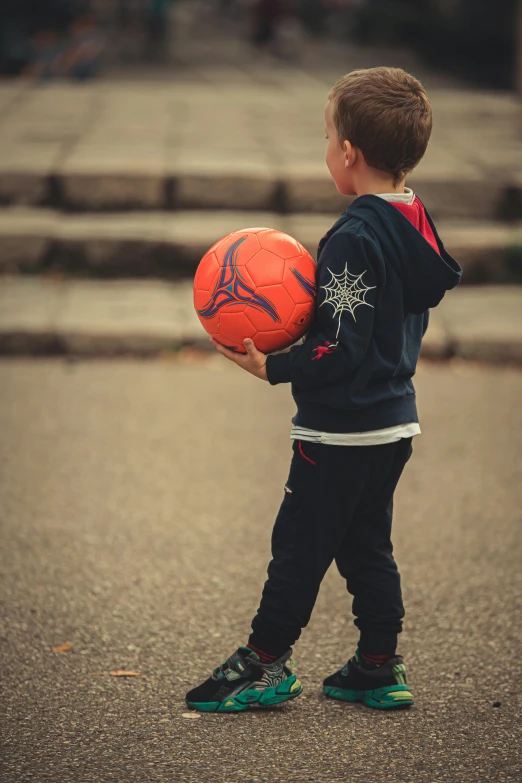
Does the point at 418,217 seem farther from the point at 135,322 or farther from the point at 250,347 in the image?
the point at 135,322

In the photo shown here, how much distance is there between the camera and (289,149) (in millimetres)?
9070

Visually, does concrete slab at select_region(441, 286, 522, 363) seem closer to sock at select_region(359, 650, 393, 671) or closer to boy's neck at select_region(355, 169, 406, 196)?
sock at select_region(359, 650, 393, 671)

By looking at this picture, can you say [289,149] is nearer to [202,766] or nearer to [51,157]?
[51,157]

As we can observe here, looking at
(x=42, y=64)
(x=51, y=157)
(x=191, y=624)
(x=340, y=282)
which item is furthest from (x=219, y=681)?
(x=42, y=64)

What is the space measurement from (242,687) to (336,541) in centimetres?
48

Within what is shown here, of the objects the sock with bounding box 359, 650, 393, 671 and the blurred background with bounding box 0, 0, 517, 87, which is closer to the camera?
the sock with bounding box 359, 650, 393, 671

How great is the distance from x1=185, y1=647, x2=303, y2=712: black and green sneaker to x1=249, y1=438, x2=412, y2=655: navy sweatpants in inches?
2.2

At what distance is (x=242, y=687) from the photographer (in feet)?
8.81

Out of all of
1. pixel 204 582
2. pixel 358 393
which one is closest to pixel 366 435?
pixel 358 393

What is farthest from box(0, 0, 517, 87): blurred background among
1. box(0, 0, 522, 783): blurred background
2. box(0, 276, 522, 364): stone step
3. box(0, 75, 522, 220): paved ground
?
box(0, 276, 522, 364): stone step

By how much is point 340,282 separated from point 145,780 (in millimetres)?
1236

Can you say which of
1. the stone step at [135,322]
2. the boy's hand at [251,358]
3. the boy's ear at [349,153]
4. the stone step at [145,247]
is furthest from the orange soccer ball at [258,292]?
the stone step at [145,247]

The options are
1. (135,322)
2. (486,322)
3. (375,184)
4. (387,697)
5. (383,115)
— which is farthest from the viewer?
(486,322)

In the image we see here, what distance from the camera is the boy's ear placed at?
243 centimetres
